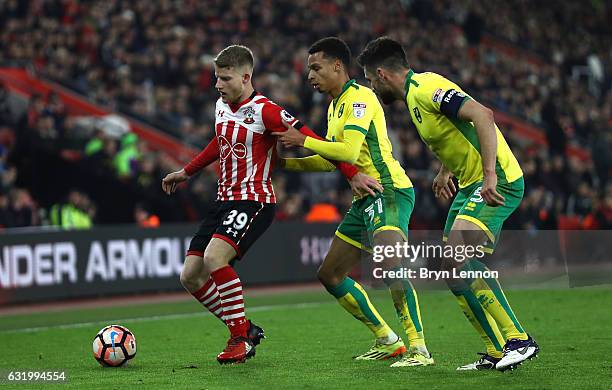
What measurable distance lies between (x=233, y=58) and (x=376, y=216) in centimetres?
176

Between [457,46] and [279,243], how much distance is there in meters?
14.1

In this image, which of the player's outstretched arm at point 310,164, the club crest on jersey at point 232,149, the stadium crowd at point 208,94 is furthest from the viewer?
the stadium crowd at point 208,94

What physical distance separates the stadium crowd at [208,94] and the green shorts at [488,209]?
32.7 feet

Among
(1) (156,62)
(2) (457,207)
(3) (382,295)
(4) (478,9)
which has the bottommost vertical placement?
(3) (382,295)

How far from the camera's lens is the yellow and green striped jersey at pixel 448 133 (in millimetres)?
8031

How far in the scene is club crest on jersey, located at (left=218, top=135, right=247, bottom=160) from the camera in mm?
9023

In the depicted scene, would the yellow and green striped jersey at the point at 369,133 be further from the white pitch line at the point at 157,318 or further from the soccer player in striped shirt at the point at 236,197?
the white pitch line at the point at 157,318

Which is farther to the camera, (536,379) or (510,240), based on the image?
(510,240)

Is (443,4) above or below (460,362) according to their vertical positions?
above

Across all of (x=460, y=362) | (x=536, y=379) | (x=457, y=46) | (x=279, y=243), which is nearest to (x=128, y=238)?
(x=279, y=243)

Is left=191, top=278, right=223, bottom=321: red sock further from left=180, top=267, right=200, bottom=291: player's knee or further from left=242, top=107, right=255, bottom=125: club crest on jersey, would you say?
left=242, top=107, right=255, bottom=125: club crest on jersey

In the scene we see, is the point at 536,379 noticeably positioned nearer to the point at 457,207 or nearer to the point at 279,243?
the point at 457,207

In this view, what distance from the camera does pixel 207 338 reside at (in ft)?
37.1

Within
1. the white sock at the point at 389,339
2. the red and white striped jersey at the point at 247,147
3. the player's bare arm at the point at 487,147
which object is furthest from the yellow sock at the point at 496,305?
the red and white striped jersey at the point at 247,147
